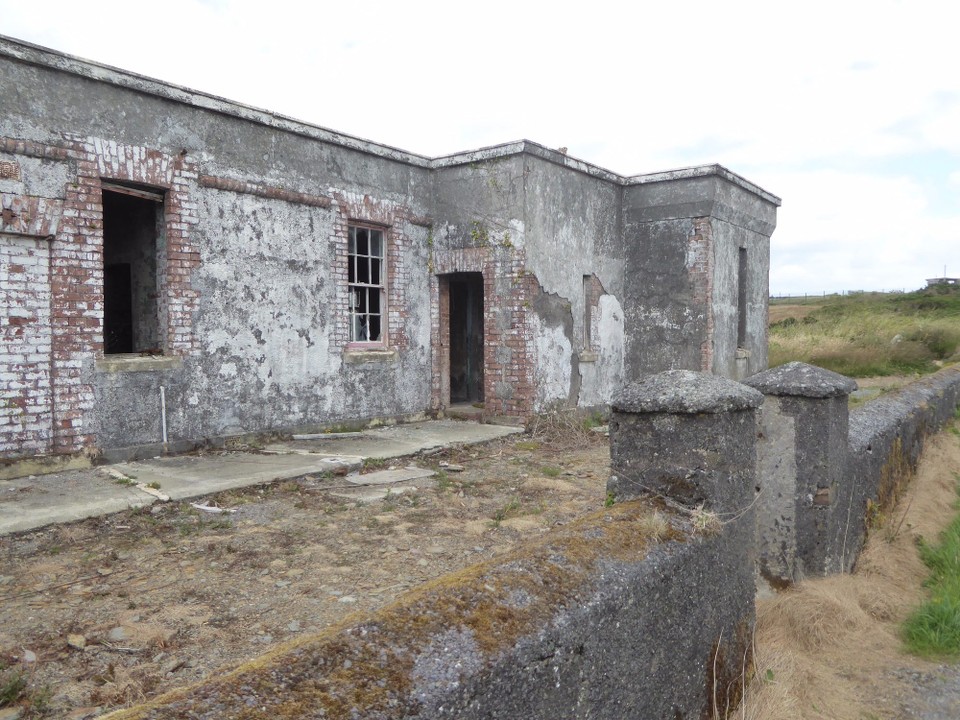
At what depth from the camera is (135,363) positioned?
741 centimetres

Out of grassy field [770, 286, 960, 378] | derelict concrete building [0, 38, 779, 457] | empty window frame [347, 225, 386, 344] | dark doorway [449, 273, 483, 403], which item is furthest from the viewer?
grassy field [770, 286, 960, 378]

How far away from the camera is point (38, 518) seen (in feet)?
17.1

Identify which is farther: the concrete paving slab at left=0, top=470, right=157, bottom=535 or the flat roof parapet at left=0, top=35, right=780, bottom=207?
the flat roof parapet at left=0, top=35, right=780, bottom=207

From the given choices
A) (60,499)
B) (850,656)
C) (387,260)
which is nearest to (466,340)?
(387,260)

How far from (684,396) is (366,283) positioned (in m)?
7.85

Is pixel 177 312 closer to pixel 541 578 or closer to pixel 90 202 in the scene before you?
pixel 90 202

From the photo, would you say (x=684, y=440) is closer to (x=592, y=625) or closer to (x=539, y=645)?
(x=592, y=625)

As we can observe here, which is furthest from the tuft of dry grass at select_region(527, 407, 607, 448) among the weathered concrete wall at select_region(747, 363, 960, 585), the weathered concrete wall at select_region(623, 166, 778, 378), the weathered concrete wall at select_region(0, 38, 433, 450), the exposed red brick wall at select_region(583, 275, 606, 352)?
the weathered concrete wall at select_region(747, 363, 960, 585)

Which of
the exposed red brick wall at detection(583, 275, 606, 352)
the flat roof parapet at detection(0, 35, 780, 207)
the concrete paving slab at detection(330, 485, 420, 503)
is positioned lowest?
the concrete paving slab at detection(330, 485, 420, 503)

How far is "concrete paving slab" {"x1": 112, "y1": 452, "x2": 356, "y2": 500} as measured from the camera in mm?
6251

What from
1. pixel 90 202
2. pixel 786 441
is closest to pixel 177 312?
pixel 90 202

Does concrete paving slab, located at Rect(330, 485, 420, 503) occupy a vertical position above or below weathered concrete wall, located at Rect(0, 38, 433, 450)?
below

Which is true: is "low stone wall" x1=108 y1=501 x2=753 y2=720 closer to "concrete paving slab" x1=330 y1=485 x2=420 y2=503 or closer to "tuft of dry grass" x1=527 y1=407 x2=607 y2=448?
"concrete paving slab" x1=330 y1=485 x2=420 y2=503

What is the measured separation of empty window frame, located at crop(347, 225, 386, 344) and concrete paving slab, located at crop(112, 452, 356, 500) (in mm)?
2876
